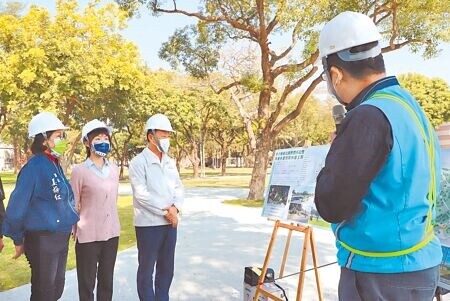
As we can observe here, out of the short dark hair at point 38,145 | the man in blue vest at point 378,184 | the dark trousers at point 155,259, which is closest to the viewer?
the man in blue vest at point 378,184

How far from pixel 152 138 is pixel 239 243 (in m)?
3.80

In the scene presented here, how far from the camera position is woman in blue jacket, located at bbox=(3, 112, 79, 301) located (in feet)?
9.55

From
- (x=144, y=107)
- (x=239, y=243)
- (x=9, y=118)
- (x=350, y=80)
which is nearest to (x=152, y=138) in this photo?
(x=350, y=80)

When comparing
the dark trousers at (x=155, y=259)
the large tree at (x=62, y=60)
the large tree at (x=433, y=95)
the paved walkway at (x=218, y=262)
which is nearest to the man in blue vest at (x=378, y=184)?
the dark trousers at (x=155, y=259)

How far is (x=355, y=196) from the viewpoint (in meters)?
1.32

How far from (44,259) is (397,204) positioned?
8.14 ft

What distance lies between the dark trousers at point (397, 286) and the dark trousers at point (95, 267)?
8.22 ft

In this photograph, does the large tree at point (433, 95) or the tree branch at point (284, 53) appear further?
the large tree at point (433, 95)

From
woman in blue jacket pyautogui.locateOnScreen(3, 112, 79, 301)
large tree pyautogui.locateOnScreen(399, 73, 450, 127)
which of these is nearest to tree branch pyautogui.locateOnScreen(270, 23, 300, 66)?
woman in blue jacket pyautogui.locateOnScreen(3, 112, 79, 301)

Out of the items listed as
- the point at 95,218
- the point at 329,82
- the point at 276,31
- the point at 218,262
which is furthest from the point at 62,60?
the point at 329,82

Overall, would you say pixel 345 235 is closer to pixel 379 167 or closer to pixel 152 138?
pixel 379 167

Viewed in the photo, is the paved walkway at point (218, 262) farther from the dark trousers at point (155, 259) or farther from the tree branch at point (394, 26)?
the tree branch at point (394, 26)

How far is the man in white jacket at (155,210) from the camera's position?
11.6ft

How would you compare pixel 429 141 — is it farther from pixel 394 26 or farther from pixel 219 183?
pixel 219 183
